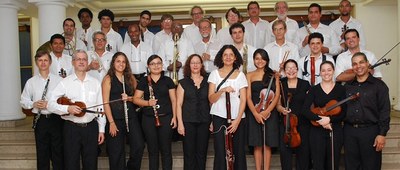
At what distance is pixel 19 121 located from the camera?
619 centimetres

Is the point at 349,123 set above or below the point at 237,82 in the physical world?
below

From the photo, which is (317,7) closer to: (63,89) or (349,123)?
(349,123)

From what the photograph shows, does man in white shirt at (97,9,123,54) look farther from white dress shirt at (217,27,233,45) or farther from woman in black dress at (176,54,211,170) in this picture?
woman in black dress at (176,54,211,170)

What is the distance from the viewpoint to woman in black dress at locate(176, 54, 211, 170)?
4027 mm

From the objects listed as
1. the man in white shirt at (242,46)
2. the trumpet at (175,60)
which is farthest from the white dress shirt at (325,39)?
the trumpet at (175,60)

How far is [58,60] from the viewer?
4754 millimetres

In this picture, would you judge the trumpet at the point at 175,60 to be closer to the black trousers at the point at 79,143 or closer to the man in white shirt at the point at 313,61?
the black trousers at the point at 79,143

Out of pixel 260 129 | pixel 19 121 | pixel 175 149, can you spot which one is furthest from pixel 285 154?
pixel 19 121

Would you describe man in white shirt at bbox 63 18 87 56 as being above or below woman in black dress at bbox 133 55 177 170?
above

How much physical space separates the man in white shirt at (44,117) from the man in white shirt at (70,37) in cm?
116

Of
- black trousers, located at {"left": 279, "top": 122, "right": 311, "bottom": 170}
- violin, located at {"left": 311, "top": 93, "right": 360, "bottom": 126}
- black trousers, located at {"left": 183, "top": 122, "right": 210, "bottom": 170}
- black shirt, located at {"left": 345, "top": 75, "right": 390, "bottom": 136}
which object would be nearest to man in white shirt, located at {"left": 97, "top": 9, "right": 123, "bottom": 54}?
black trousers, located at {"left": 183, "top": 122, "right": 210, "bottom": 170}

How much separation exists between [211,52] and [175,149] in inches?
51.7

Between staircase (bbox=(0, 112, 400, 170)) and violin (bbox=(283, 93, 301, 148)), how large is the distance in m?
0.82

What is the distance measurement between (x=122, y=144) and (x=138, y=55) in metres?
1.46
